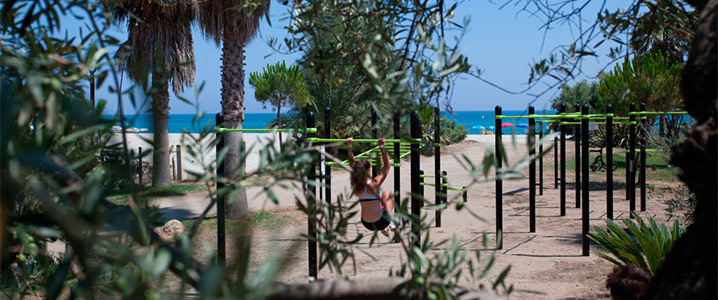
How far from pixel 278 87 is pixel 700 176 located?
63.7ft

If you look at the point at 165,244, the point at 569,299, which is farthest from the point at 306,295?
the point at 569,299

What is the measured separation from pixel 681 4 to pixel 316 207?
1673 mm

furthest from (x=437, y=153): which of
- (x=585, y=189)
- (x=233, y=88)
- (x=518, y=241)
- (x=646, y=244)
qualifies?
(x=233, y=88)

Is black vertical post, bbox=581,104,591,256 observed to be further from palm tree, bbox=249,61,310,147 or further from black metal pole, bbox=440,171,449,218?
palm tree, bbox=249,61,310,147

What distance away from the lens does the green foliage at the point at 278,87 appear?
65.2 feet

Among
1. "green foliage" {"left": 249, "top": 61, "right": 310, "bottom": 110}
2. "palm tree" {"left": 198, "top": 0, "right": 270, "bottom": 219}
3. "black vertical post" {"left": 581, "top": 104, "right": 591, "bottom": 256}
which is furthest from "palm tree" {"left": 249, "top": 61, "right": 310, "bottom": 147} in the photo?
"black vertical post" {"left": 581, "top": 104, "right": 591, "bottom": 256}

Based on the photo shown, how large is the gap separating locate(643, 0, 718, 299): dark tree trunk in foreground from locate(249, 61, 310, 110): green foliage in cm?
1840

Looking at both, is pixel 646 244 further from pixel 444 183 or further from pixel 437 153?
pixel 437 153

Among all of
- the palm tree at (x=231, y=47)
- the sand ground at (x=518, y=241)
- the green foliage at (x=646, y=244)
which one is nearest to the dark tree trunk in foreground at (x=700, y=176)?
the sand ground at (x=518, y=241)

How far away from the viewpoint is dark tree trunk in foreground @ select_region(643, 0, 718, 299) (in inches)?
54.4

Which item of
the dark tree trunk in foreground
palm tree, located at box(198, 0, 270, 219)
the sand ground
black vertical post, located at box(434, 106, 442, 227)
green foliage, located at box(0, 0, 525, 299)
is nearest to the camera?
green foliage, located at box(0, 0, 525, 299)

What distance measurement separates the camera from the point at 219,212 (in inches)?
193

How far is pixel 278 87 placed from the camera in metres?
20.4

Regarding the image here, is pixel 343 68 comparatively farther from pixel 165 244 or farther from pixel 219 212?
pixel 219 212
